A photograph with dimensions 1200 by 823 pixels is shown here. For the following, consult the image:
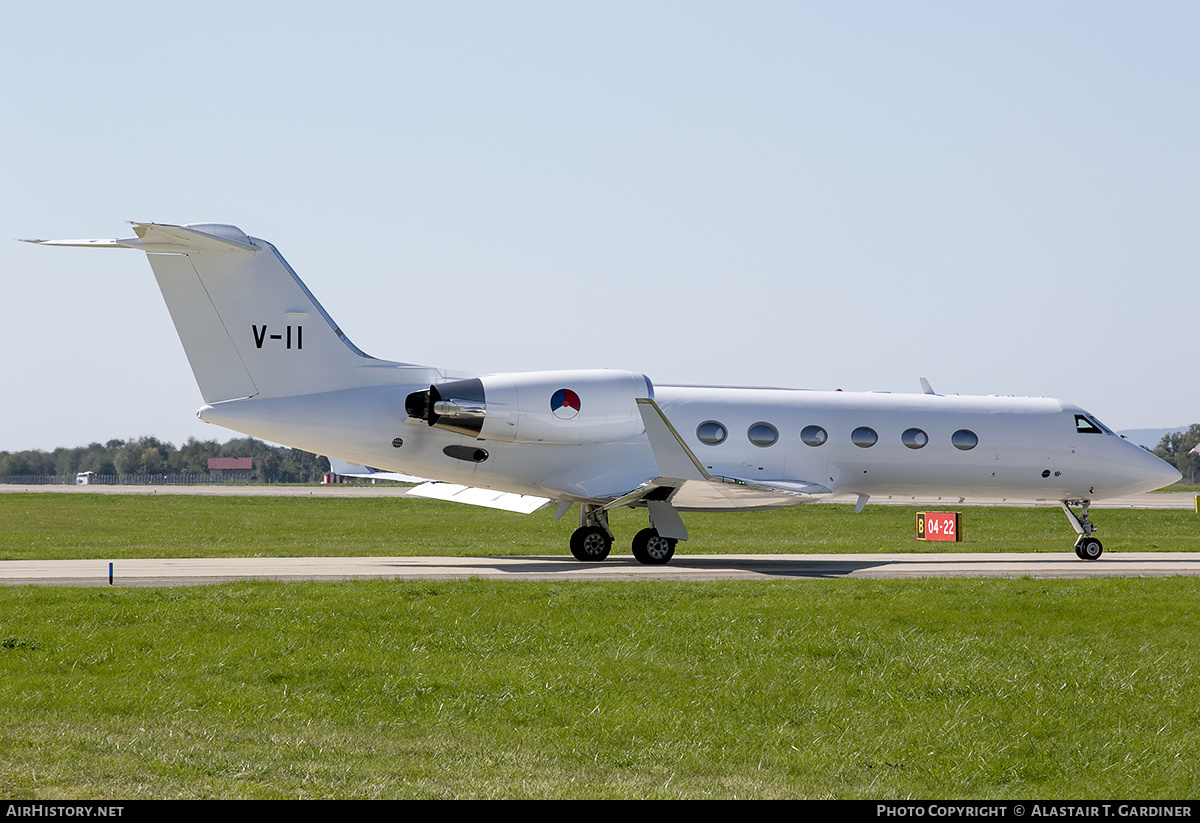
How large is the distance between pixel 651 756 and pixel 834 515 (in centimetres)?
3580

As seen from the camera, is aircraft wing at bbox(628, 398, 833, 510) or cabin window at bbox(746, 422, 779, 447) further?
cabin window at bbox(746, 422, 779, 447)

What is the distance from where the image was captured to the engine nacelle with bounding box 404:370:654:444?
2073cm

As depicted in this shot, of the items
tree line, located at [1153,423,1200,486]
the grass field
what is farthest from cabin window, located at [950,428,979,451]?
tree line, located at [1153,423,1200,486]

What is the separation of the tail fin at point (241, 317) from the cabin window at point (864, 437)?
9.82 metres

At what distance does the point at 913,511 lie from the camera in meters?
46.4

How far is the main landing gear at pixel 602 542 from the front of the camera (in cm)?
2180

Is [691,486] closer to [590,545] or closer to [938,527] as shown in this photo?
[590,545]

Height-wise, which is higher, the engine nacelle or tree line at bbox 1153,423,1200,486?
the engine nacelle

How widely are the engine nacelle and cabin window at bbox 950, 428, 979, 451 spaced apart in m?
6.52

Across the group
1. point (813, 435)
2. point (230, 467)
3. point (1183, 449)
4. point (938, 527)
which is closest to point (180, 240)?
point (813, 435)

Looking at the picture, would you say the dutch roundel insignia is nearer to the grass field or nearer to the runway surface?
the runway surface

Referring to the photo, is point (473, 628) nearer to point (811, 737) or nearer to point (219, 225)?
point (811, 737)

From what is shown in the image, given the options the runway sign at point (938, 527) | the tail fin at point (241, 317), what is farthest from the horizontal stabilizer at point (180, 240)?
the runway sign at point (938, 527)
